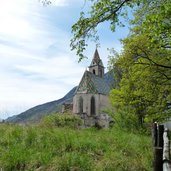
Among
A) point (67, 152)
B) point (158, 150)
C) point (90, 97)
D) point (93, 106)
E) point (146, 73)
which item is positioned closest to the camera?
point (158, 150)

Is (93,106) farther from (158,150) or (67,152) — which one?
(158,150)

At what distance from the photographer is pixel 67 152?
29.1 ft

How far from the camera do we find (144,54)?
830 inches

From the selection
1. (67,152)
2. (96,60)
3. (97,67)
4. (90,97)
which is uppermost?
(96,60)

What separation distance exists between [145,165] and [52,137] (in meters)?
3.30

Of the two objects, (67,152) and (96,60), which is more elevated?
(96,60)

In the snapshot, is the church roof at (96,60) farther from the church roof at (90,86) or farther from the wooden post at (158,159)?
the wooden post at (158,159)

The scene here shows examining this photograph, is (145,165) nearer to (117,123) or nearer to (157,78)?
(157,78)

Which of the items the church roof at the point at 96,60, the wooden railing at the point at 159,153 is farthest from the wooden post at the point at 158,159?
the church roof at the point at 96,60

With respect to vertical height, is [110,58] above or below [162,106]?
above

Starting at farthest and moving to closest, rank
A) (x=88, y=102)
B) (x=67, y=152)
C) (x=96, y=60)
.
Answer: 1. (x=96, y=60)
2. (x=88, y=102)
3. (x=67, y=152)

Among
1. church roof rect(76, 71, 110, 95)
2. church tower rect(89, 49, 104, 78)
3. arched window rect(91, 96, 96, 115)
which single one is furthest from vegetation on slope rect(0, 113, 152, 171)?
church tower rect(89, 49, 104, 78)

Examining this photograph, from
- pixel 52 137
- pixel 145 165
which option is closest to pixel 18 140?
pixel 52 137

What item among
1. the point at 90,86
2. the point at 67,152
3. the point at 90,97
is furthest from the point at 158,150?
the point at 90,86
